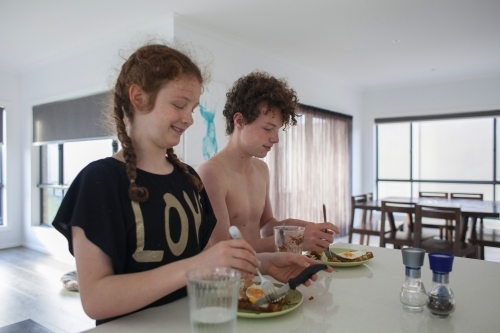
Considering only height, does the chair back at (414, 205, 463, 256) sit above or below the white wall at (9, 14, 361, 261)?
below

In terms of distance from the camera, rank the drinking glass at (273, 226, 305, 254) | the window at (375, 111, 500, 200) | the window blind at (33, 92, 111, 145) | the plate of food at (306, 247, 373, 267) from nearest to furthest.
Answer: the drinking glass at (273, 226, 305, 254) < the plate of food at (306, 247, 373, 267) < the window blind at (33, 92, 111, 145) < the window at (375, 111, 500, 200)

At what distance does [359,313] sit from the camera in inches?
35.0

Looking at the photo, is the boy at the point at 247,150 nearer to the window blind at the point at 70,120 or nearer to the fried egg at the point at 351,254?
the fried egg at the point at 351,254

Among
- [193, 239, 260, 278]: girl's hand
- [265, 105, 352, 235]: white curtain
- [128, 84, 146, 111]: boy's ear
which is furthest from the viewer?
[265, 105, 352, 235]: white curtain

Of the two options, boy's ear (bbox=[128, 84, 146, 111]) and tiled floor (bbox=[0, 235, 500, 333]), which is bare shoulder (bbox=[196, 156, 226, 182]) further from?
tiled floor (bbox=[0, 235, 500, 333])

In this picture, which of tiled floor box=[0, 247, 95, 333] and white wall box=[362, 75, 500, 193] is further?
white wall box=[362, 75, 500, 193]

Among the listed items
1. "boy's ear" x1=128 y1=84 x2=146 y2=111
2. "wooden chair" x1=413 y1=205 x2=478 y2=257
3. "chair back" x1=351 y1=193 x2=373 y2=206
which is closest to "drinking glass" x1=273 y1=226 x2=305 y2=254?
"boy's ear" x1=128 y1=84 x2=146 y2=111

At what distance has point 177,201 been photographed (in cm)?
101

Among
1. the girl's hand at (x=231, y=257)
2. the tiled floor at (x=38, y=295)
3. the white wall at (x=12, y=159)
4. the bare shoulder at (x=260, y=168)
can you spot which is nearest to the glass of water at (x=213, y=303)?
the girl's hand at (x=231, y=257)

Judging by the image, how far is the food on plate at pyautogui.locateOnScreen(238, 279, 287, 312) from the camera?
0.86 meters

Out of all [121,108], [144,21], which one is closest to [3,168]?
[144,21]

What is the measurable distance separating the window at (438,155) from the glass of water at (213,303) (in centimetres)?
645

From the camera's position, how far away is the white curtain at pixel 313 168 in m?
4.88

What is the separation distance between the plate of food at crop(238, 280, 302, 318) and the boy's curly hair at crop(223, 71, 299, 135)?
2.44 ft
